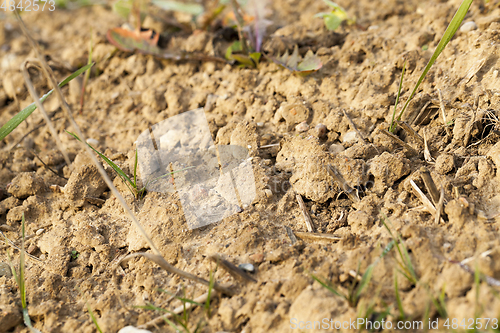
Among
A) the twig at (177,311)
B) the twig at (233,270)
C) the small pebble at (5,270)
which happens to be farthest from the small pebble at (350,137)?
the small pebble at (5,270)

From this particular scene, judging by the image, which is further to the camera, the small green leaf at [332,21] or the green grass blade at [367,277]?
the small green leaf at [332,21]

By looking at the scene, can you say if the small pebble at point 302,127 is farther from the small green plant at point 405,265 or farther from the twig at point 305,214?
the small green plant at point 405,265

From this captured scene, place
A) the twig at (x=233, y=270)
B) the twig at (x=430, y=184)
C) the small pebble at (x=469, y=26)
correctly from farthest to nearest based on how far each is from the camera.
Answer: the small pebble at (x=469, y=26) → the twig at (x=430, y=184) → the twig at (x=233, y=270)

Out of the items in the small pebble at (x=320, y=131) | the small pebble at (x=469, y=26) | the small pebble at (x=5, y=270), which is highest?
the small pebble at (x=469, y=26)

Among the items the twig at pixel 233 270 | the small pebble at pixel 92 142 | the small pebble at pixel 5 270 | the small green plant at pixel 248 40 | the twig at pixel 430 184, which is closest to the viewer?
the twig at pixel 233 270

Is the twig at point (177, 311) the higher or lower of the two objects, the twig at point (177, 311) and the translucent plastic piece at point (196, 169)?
the lower

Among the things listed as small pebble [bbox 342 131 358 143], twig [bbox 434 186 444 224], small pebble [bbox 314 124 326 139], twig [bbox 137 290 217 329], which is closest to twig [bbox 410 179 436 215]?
twig [bbox 434 186 444 224]

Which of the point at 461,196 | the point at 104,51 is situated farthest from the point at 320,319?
the point at 104,51
